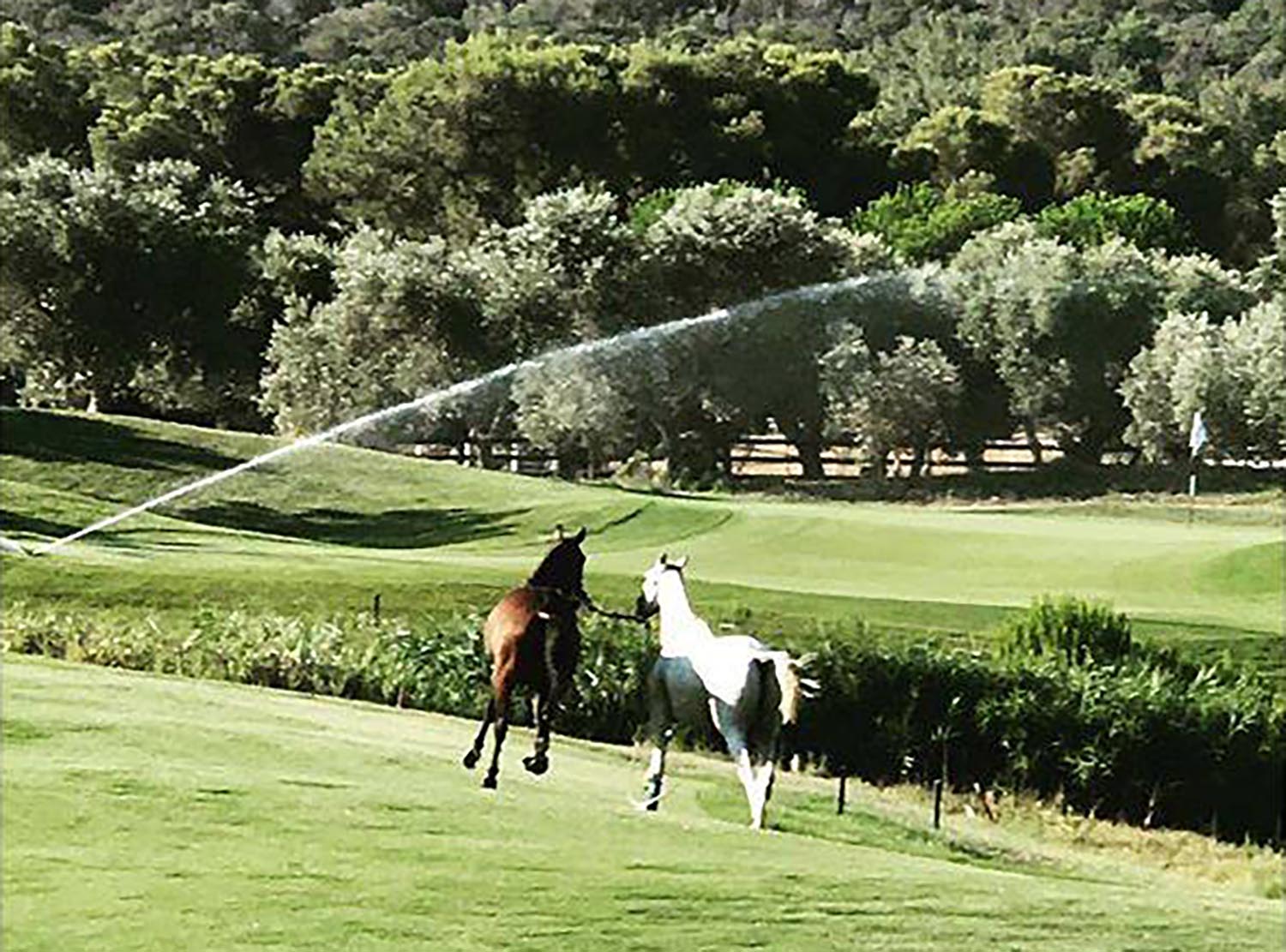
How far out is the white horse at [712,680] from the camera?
2738 mm

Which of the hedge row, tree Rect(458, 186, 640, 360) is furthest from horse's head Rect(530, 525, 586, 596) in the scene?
tree Rect(458, 186, 640, 360)

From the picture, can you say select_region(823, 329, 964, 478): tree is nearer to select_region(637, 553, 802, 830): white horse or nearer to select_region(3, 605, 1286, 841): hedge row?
select_region(3, 605, 1286, 841): hedge row

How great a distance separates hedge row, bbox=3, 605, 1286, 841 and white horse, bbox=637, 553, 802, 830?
49 mm

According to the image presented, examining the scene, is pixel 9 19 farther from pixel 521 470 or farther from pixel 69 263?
pixel 521 470

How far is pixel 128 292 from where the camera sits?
8.50 m

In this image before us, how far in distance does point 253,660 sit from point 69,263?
5.21 m

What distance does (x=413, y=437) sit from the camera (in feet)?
17.6

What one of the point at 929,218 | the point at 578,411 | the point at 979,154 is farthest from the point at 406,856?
the point at 979,154

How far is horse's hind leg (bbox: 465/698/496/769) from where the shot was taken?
9.09 feet

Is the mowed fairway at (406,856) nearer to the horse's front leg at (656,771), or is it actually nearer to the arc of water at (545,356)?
the horse's front leg at (656,771)

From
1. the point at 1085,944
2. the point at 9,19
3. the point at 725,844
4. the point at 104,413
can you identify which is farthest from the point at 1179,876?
the point at 9,19

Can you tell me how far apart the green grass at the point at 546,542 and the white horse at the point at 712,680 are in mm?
253

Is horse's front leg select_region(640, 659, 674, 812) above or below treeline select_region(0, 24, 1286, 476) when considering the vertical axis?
below

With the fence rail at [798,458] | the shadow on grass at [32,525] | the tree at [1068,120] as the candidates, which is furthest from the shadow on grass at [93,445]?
the tree at [1068,120]
